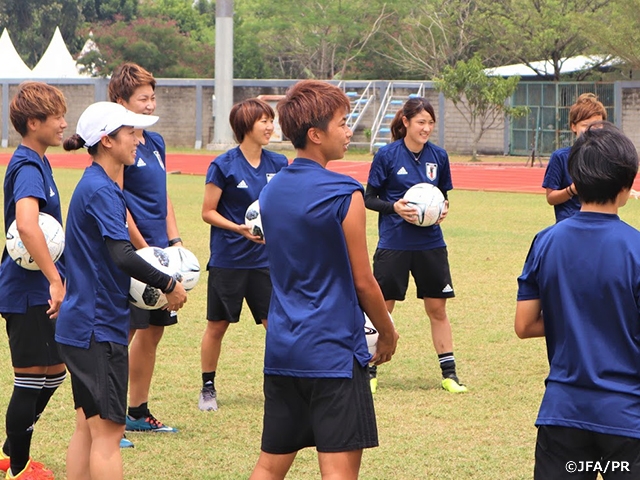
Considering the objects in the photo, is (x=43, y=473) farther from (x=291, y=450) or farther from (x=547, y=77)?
(x=547, y=77)

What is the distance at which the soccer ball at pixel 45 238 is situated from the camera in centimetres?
488

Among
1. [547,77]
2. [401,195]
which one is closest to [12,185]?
[401,195]

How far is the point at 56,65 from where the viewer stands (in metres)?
49.3

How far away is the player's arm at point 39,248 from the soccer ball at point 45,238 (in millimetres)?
119

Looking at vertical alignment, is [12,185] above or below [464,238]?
above

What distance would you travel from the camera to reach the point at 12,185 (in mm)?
4973

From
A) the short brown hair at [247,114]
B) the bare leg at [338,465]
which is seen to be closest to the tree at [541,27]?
the short brown hair at [247,114]

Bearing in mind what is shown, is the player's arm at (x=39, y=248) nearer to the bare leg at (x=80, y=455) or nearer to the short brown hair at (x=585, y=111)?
the bare leg at (x=80, y=455)

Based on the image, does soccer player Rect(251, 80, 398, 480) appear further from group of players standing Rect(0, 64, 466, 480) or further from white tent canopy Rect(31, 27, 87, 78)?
white tent canopy Rect(31, 27, 87, 78)

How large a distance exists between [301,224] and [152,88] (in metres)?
2.48

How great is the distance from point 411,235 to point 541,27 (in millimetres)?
30941

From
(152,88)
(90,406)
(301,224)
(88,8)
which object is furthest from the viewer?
(88,8)

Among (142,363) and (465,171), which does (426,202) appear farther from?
(465,171)

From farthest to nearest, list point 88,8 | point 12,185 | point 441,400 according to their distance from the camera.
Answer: point 88,8, point 441,400, point 12,185
